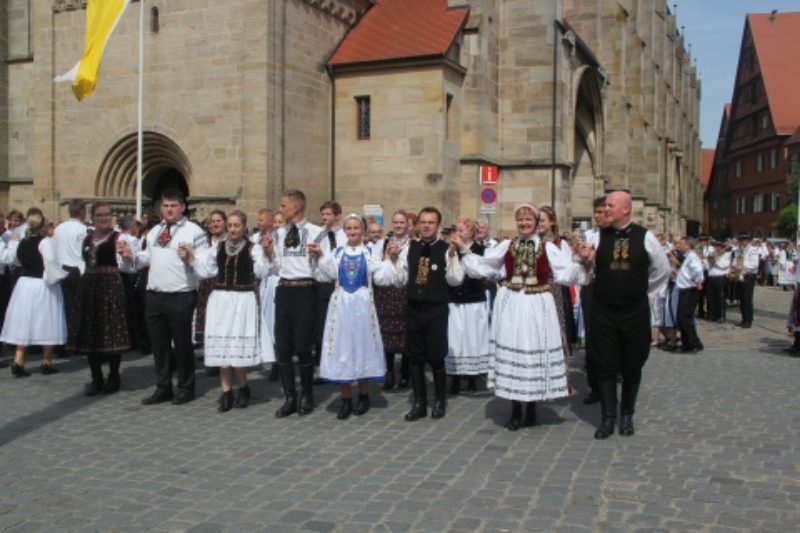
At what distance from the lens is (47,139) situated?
882 inches

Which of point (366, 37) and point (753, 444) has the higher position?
point (366, 37)

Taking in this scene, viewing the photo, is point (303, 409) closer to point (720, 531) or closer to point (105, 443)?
point (105, 443)

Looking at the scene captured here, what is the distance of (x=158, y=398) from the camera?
8508 mm

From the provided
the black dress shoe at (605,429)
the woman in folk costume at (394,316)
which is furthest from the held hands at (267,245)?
the black dress shoe at (605,429)

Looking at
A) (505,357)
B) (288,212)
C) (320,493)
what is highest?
(288,212)

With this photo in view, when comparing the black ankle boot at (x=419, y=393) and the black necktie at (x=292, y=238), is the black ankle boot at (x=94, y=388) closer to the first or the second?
the black necktie at (x=292, y=238)

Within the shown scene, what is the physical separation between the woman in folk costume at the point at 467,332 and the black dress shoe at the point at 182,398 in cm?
293

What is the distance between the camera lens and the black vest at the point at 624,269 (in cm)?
706

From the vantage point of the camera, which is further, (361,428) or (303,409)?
(303,409)

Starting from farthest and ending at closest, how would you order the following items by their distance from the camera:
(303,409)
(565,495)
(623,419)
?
(303,409), (623,419), (565,495)

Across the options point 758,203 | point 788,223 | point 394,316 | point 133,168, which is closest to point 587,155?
point 133,168

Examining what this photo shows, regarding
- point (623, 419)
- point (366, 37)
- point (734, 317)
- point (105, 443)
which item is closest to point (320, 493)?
point (105, 443)

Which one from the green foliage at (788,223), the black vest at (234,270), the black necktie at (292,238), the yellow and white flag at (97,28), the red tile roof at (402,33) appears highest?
the red tile roof at (402,33)

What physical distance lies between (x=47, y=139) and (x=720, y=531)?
2205cm
